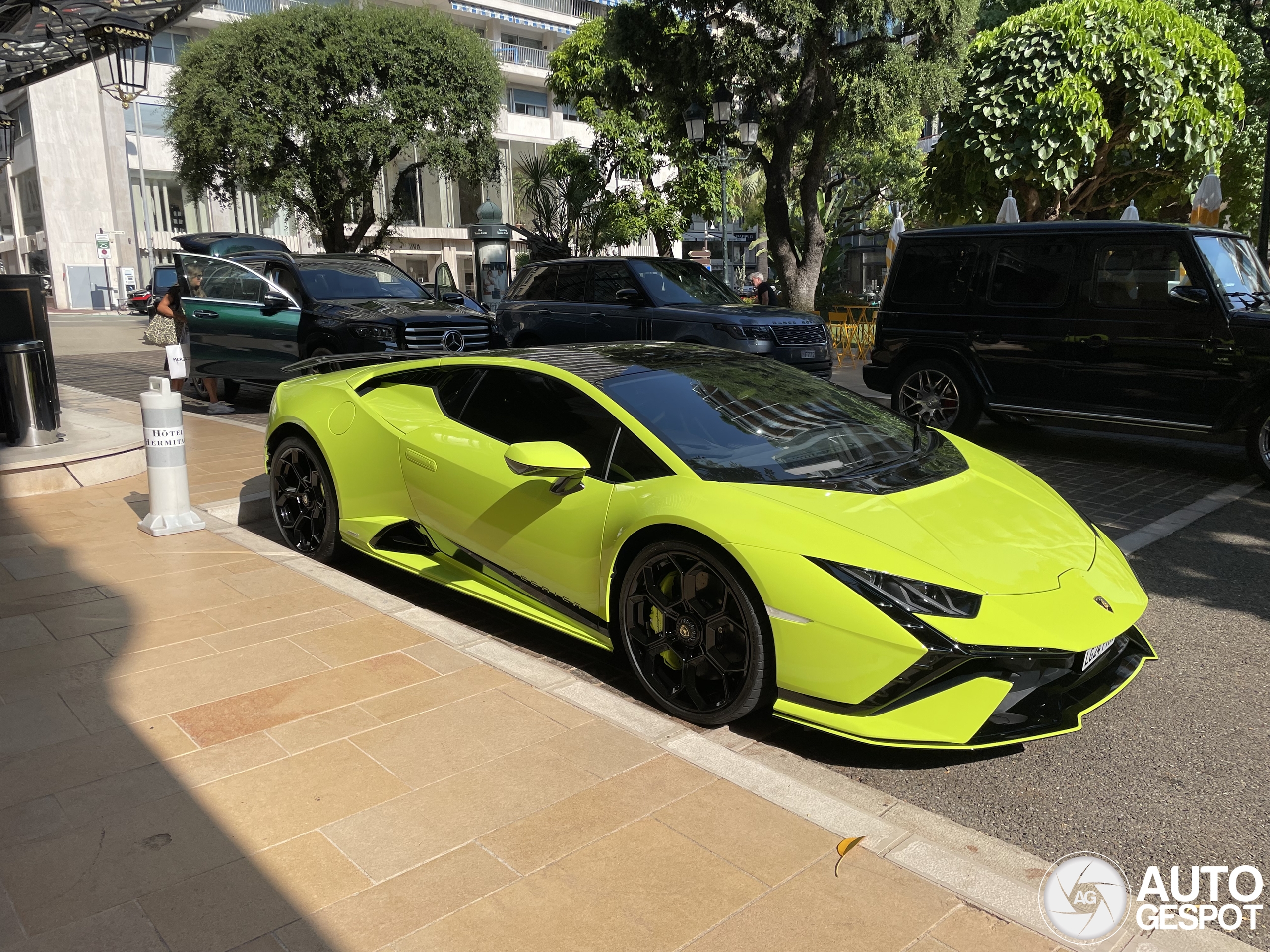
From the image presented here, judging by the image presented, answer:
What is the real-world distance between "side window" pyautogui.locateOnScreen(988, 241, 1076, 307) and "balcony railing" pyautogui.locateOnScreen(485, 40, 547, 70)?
146ft

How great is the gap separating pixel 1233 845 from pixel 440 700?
262 centimetres

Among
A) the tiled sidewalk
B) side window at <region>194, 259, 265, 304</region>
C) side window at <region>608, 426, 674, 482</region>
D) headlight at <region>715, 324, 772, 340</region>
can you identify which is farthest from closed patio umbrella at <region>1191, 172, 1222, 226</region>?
the tiled sidewalk

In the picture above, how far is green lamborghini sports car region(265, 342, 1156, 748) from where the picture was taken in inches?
122

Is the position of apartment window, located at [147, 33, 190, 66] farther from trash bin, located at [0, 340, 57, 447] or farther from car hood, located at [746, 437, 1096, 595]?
car hood, located at [746, 437, 1096, 595]

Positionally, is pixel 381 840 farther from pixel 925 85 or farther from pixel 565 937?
pixel 925 85

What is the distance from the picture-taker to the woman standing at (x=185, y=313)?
473 inches

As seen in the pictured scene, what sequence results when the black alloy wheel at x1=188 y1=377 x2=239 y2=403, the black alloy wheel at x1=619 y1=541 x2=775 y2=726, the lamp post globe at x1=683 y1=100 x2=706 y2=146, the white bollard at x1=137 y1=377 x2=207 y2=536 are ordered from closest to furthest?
the black alloy wheel at x1=619 y1=541 x2=775 y2=726 < the white bollard at x1=137 y1=377 x2=207 y2=536 < the black alloy wheel at x1=188 y1=377 x2=239 y2=403 < the lamp post globe at x1=683 y1=100 x2=706 y2=146

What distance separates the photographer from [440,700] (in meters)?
3.71

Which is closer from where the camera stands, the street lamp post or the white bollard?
the white bollard

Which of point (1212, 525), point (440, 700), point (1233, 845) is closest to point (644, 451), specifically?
point (440, 700)

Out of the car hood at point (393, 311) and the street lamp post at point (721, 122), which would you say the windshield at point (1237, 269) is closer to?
the car hood at point (393, 311)

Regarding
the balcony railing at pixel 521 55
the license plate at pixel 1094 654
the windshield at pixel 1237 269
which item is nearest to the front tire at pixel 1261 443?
the windshield at pixel 1237 269

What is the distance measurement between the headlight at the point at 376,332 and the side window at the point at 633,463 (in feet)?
24.1

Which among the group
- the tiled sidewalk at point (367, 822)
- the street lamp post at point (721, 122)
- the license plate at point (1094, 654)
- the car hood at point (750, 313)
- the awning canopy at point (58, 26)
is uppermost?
the awning canopy at point (58, 26)
